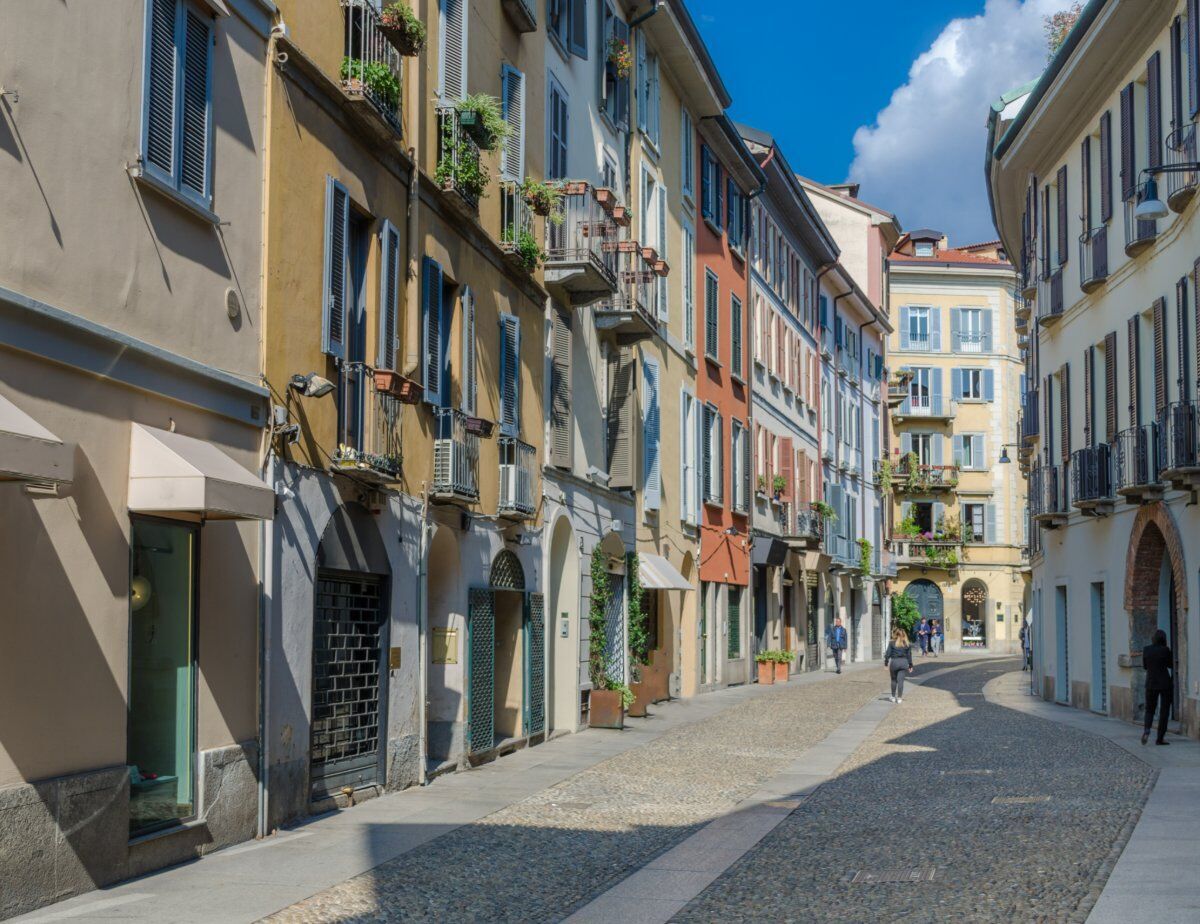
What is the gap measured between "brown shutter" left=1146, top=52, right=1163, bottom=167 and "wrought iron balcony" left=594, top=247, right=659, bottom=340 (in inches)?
292

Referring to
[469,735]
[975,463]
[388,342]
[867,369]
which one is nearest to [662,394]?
[469,735]

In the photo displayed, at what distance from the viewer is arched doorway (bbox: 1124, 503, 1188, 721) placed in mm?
23047

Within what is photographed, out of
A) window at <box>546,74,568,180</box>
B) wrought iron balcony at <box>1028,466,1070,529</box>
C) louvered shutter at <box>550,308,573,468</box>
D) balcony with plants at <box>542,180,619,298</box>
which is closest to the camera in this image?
balcony with plants at <box>542,180,619,298</box>

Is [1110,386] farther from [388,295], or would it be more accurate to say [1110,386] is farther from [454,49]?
[388,295]

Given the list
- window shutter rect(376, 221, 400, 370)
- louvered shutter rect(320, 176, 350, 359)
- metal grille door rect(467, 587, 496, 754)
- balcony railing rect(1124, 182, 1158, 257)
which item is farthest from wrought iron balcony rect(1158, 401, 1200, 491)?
louvered shutter rect(320, 176, 350, 359)

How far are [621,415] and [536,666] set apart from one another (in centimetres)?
617

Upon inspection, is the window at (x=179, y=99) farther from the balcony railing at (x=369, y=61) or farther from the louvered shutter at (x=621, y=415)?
the louvered shutter at (x=621, y=415)

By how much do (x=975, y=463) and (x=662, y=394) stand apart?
4705cm

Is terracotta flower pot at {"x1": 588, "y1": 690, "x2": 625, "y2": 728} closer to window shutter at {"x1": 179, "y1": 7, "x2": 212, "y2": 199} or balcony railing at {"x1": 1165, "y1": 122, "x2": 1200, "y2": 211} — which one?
balcony railing at {"x1": 1165, "y1": 122, "x2": 1200, "y2": 211}

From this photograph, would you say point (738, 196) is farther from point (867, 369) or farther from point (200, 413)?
point (200, 413)

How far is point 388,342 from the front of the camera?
48.6ft

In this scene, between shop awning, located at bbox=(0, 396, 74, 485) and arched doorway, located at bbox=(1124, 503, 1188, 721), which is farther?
arched doorway, located at bbox=(1124, 503, 1188, 721)

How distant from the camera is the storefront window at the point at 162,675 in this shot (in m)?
10.3

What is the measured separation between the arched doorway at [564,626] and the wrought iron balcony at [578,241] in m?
3.24
